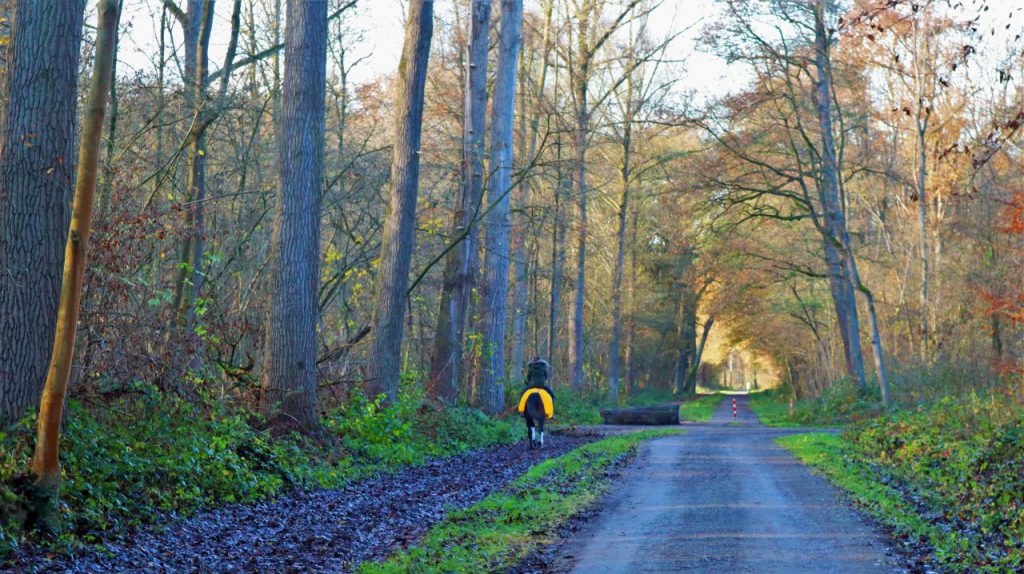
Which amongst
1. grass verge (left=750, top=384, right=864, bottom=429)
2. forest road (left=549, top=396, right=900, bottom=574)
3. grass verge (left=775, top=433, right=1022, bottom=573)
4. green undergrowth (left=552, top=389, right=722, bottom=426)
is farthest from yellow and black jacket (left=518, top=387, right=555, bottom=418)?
grass verge (left=750, top=384, right=864, bottom=429)

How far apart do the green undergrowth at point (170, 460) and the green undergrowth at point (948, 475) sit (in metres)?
6.98

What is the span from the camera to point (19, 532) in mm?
7602

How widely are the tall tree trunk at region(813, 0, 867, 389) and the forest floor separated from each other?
64.4 feet

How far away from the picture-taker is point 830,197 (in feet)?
104

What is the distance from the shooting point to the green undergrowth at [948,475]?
9078 millimetres

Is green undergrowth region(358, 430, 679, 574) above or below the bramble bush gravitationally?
below

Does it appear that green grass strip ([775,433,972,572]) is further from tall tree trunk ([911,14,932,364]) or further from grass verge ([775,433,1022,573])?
tall tree trunk ([911,14,932,364])

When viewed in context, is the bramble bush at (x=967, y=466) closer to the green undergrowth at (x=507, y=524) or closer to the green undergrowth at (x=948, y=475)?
the green undergrowth at (x=948, y=475)

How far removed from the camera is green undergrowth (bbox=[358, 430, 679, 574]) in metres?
8.19

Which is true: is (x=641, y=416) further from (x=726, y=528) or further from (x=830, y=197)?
(x=726, y=528)

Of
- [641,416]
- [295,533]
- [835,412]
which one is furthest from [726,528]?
[835,412]

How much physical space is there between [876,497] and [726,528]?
3056mm

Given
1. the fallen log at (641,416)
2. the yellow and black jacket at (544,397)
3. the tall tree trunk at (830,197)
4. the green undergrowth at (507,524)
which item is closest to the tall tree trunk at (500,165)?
the yellow and black jacket at (544,397)

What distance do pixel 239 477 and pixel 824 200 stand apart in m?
24.4
